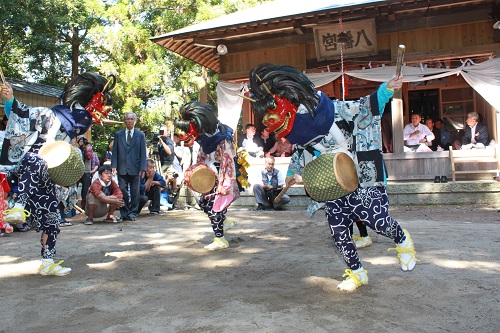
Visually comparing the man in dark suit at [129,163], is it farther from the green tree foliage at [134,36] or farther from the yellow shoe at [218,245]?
the green tree foliage at [134,36]

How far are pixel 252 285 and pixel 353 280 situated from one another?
0.83m

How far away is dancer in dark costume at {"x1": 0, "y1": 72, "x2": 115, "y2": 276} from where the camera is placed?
4137 mm

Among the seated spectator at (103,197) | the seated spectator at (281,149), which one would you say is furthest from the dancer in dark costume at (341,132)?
the seated spectator at (281,149)

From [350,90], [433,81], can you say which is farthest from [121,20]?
[433,81]

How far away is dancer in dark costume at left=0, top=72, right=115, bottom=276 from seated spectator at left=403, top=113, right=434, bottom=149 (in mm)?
7708

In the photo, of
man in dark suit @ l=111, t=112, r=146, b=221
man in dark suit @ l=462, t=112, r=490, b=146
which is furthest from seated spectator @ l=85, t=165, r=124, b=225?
man in dark suit @ l=462, t=112, r=490, b=146

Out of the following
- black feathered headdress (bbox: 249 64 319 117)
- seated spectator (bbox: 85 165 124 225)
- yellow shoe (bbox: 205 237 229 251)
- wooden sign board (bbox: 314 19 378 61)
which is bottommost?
yellow shoe (bbox: 205 237 229 251)

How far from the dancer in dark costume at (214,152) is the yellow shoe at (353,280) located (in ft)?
6.96

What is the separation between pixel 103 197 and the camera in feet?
26.5

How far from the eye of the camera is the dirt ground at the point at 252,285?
291 cm

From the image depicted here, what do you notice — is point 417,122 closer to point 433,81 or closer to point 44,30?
point 433,81

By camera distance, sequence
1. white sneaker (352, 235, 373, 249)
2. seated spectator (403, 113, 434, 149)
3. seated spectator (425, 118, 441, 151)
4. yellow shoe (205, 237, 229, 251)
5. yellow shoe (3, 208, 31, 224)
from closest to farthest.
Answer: yellow shoe (3, 208, 31, 224) < white sneaker (352, 235, 373, 249) < yellow shoe (205, 237, 229, 251) < seated spectator (403, 113, 434, 149) < seated spectator (425, 118, 441, 151)

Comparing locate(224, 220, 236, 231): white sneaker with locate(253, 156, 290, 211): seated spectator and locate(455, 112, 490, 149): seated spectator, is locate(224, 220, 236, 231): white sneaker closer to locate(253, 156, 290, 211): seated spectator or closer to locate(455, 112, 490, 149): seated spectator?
locate(253, 156, 290, 211): seated spectator

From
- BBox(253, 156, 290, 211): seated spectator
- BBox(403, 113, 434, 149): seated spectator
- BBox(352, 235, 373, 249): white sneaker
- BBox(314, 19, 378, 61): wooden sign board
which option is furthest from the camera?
BBox(403, 113, 434, 149): seated spectator
